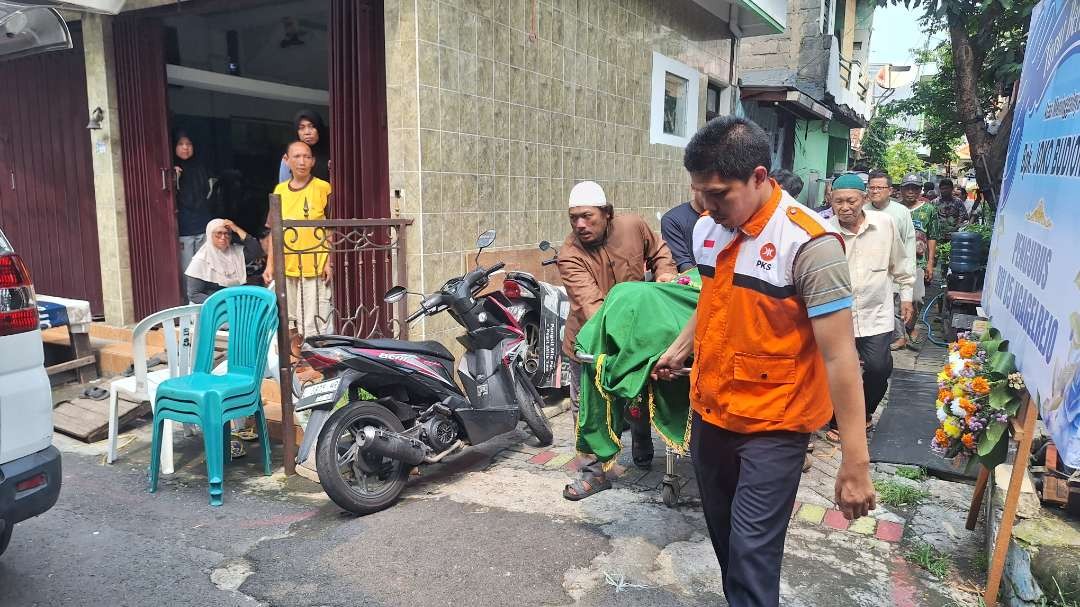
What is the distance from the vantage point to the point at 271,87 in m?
9.11

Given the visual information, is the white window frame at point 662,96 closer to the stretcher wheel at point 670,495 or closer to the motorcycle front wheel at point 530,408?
the motorcycle front wheel at point 530,408

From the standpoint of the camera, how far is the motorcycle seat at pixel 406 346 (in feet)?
13.9

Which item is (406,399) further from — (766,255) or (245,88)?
(245,88)

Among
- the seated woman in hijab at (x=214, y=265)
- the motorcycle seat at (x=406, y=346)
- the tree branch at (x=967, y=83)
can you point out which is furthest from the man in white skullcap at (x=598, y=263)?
the tree branch at (x=967, y=83)

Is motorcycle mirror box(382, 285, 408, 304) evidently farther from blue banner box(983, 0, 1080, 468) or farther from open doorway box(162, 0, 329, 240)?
open doorway box(162, 0, 329, 240)

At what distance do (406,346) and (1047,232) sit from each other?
320 centimetres

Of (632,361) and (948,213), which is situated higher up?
(948,213)

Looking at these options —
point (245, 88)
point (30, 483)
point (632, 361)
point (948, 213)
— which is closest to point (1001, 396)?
point (632, 361)

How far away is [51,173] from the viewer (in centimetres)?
786

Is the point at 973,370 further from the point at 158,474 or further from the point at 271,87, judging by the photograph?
the point at 271,87

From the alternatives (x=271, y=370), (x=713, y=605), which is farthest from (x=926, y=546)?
(x=271, y=370)

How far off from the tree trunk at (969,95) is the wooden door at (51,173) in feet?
33.7

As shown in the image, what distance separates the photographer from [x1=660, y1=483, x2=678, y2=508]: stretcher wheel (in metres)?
3.98

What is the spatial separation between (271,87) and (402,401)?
6259 millimetres
